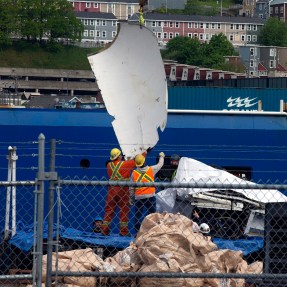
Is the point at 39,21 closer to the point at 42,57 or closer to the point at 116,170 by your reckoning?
the point at 42,57

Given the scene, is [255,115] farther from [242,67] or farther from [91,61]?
[242,67]

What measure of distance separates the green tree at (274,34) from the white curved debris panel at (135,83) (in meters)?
133

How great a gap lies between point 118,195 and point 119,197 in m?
0.04

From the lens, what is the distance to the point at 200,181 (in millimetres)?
18094

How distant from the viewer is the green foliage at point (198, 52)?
424ft

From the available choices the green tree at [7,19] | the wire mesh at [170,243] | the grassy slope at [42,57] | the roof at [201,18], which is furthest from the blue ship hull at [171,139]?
the roof at [201,18]

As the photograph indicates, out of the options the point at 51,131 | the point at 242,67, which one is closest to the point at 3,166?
the point at 51,131

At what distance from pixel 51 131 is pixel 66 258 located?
9.22m

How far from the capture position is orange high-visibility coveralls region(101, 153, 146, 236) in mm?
16500

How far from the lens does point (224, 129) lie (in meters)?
23.5

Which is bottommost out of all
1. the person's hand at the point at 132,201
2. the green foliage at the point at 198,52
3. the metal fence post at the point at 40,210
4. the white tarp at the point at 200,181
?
the green foliage at the point at 198,52

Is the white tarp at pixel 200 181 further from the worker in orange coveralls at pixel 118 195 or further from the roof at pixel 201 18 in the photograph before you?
the roof at pixel 201 18

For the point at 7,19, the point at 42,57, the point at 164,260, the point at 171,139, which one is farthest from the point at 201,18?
the point at 164,260

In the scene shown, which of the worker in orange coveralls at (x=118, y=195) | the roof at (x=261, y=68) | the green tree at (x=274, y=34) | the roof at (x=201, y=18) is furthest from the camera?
the roof at (x=201, y=18)
